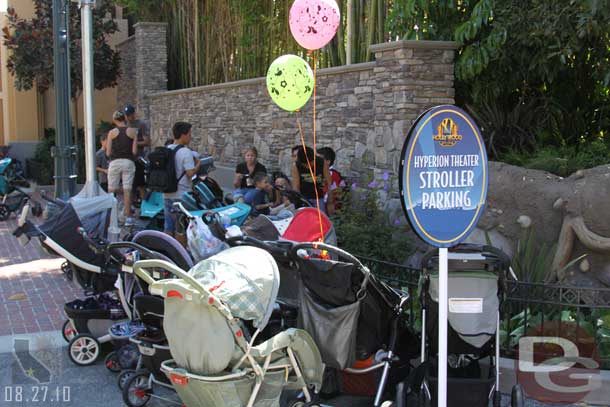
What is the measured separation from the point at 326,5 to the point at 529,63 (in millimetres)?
2525

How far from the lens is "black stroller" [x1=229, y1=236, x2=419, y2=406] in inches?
190

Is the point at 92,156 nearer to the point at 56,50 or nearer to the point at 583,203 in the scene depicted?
the point at 56,50

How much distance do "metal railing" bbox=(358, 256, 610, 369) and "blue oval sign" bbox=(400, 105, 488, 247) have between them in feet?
3.84

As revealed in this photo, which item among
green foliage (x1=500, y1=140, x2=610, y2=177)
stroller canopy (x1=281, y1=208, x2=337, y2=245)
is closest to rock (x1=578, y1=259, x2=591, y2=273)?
green foliage (x1=500, y1=140, x2=610, y2=177)

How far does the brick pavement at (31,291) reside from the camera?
7297 millimetres

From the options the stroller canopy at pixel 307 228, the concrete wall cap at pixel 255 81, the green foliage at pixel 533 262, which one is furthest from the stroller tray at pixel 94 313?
the concrete wall cap at pixel 255 81

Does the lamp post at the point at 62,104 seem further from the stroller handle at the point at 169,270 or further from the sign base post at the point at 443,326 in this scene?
the sign base post at the point at 443,326

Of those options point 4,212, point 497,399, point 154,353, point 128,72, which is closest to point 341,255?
point 497,399

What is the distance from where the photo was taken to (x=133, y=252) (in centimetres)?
565

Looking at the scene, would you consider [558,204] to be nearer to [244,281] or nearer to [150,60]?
[244,281]

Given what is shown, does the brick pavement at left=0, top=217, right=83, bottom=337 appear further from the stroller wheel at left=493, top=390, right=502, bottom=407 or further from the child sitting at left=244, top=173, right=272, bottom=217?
the stroller wheel at left=493, top=390, right=502, bottom=407

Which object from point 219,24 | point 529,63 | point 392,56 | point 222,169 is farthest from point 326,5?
point 219,24

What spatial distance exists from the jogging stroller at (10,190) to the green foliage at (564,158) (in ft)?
29.1

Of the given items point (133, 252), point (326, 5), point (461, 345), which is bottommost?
point (461, 345)
